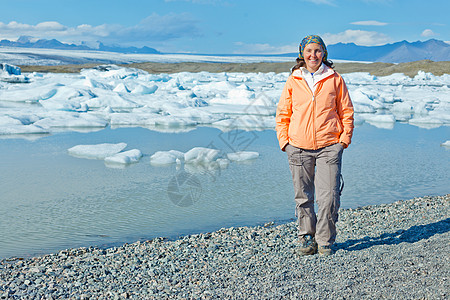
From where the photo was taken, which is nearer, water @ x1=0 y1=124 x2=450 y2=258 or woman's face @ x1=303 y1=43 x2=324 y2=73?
woman's face @ x1=303 y1=43 x2=324 y2=73

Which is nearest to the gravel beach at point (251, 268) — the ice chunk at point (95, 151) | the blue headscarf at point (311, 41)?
the blue headscarf at point (311, 41)

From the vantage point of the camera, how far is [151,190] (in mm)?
5359

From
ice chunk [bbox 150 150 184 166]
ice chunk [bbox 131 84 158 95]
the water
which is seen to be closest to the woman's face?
the water

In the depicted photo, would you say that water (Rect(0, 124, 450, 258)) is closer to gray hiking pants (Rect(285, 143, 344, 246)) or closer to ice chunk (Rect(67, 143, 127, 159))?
ice chunk (Rect(67, 143, 127, 159))

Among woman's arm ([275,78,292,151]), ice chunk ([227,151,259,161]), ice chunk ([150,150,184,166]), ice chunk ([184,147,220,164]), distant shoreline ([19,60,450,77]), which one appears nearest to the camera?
woman's arm ([275,78,292,151])

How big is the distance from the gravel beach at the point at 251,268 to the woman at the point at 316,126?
0.39 metres

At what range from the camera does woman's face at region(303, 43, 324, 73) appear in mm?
2701

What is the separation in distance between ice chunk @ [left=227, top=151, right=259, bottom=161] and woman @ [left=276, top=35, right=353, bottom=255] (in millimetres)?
4338

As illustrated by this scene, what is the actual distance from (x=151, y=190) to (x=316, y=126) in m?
3.04

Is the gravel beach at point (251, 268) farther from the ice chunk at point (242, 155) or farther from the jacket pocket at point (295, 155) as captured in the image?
the ice chunk at point (242, 155)

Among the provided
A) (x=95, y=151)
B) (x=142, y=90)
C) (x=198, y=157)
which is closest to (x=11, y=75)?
(x=142, y=90)

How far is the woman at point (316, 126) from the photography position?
270 cm

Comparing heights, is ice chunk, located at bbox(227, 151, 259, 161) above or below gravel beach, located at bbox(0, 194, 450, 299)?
below

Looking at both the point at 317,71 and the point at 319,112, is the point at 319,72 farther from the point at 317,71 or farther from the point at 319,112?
the point at 319,112
